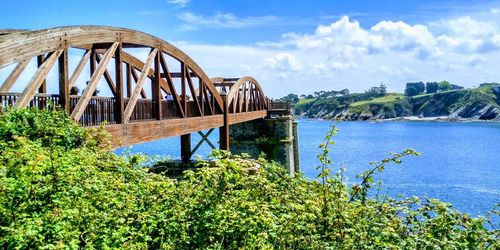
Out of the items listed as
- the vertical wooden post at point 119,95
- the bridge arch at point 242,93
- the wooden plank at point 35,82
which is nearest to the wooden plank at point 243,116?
the bridge arch at point 242,93

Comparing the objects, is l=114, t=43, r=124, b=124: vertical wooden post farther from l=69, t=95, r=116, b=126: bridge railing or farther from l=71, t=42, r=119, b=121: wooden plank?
l=71, t=42, r=119, b=121: wooden plank

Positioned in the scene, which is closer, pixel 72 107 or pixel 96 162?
pixel 96 162

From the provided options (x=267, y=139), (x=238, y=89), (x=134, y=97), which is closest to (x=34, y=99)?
(x=134, y=97)

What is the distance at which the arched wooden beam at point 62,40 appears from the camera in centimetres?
1070

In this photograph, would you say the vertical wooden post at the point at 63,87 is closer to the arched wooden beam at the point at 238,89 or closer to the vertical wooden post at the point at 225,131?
the vertical wooden post at the point at 225,131

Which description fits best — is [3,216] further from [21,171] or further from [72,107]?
[72,107]

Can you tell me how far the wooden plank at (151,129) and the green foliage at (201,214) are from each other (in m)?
4.76

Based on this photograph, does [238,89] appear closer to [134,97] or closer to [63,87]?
[134,97]

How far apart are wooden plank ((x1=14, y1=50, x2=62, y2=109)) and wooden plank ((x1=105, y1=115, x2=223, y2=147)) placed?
2.50 meters

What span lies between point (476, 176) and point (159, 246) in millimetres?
53724

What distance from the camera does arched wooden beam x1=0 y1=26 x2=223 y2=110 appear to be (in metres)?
10.7

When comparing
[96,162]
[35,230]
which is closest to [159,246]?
[35,230]

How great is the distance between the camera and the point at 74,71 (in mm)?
13656

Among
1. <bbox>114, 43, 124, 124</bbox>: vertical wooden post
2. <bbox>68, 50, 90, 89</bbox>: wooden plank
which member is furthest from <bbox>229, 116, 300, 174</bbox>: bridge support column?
<bbox>68, 50, 90, 89</bbox>: wooden plank
